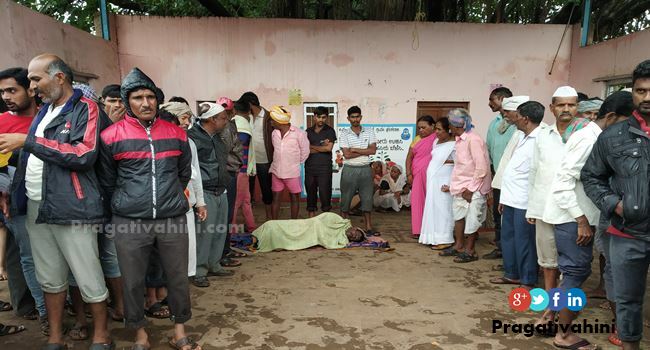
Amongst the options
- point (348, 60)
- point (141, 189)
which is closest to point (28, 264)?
point (141, 189)

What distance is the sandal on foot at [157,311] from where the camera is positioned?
3.42 m

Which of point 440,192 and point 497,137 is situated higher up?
point 497,137

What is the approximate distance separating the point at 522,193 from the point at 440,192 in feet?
5.06

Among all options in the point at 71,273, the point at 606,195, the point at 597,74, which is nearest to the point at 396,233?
the point at 606,195

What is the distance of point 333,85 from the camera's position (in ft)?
26.5

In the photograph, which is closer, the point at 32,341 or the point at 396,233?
the point at 32,341

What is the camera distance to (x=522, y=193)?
12.6 feet

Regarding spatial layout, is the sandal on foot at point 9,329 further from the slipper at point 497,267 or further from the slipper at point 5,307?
the slipper at point 497,267

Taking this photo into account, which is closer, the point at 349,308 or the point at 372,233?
the point at 349,308

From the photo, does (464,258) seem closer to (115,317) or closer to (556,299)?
(556,299)

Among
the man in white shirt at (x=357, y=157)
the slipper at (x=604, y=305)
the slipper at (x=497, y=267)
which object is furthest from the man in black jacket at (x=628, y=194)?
the man in white shirt at (x=357, y=157)

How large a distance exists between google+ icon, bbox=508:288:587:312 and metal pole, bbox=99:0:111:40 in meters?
7.25

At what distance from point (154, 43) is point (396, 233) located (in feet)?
17.6

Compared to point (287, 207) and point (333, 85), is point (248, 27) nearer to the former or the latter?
point (333, 85)
